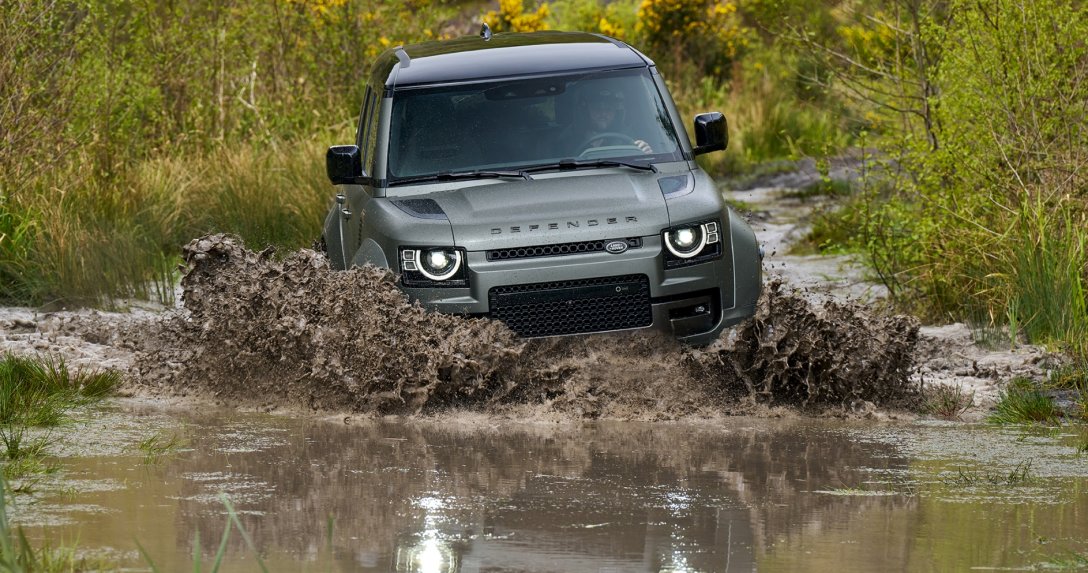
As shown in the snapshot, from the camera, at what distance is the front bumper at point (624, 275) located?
7.70m

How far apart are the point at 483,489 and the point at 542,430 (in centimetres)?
144

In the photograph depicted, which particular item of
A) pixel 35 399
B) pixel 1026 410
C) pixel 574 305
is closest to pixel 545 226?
pixel 574 305

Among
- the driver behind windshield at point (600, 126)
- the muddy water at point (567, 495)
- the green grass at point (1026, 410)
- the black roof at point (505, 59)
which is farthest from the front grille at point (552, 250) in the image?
the green grass at point (1026, 410)

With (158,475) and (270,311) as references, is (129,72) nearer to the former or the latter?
(270,311)

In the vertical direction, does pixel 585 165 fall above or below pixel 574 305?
above

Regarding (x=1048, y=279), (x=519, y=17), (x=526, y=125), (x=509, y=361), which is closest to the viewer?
(x=509, y=361)

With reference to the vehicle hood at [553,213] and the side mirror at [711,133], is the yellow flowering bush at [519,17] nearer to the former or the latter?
the side mirror at [711,133]

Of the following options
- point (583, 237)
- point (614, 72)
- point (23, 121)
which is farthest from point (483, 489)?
point (23, 121)

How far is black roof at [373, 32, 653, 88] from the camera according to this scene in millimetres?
8828

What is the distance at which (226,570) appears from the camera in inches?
187

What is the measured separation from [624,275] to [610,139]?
131 cm

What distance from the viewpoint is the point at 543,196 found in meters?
7.97

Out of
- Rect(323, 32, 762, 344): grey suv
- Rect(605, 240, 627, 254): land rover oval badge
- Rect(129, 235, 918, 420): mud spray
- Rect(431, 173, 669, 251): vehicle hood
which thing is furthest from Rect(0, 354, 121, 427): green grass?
Rect(605, 240, 627, 254): land rover oval badge

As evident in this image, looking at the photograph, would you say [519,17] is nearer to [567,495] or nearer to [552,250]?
[552,250]
